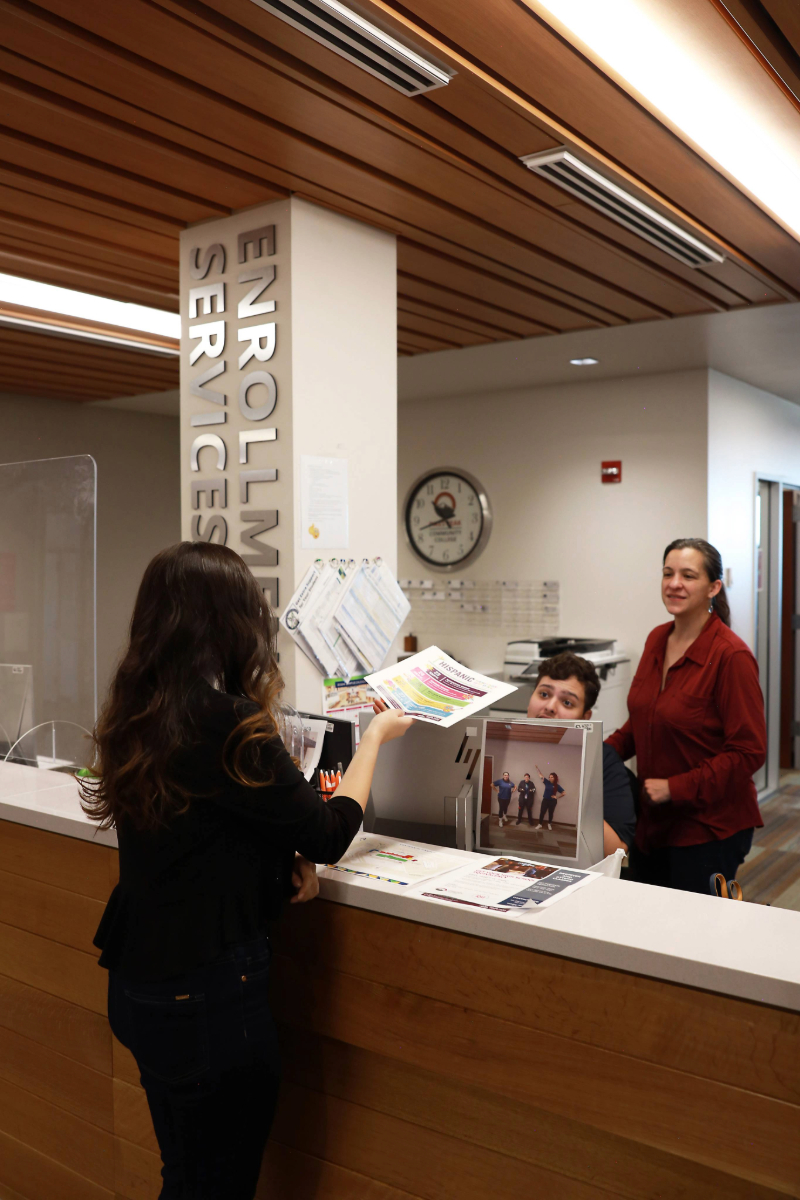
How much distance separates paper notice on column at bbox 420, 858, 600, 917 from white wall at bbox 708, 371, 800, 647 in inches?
172

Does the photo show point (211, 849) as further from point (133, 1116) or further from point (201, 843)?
point (133, 1116)

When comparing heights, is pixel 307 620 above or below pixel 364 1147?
above

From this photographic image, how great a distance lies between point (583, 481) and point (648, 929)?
16.4 ft

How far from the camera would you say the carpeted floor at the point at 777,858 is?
15.6 ft

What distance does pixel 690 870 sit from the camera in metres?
2.77

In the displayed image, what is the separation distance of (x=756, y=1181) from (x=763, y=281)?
3355 millimetres

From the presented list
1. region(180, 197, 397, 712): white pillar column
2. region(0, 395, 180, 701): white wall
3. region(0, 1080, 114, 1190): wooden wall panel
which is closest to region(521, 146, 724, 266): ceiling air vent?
region(180, 197, 397, 712): white pillar column

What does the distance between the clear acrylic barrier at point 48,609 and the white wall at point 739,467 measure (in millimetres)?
4013

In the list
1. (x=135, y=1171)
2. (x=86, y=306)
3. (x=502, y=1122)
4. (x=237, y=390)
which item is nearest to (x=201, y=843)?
(x=502, y=1122)

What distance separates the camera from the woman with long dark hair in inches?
61.8

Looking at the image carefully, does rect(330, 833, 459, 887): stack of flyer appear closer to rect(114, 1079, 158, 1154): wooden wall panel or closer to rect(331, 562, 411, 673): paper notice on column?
rect(114, 1079, 158, 1154): wooden wall panel

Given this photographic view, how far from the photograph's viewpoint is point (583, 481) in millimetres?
6305

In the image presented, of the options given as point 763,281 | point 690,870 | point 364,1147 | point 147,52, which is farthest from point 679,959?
point 763,281

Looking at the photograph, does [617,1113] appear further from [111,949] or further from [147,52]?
[147,52]
